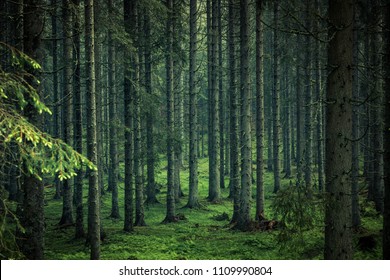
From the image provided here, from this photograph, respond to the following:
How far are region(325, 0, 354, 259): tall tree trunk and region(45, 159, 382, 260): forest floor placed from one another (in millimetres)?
696

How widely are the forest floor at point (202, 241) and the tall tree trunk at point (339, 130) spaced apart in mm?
696

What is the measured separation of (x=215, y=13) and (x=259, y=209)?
460 inches

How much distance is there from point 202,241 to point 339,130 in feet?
26.3

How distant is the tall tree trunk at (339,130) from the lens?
25.1 feet

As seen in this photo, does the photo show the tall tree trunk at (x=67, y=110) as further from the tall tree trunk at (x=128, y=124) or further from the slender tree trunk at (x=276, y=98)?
the slender tree trunk at (x=276, y=98)

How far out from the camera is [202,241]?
14.3 m

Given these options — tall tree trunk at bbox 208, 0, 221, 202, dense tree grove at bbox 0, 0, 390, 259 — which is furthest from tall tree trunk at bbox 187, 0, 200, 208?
tall tree trunk at bbox 208, 0, 221, 202

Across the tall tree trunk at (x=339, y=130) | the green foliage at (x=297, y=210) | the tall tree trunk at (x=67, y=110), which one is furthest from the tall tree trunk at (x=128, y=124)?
the tall tree trunk at (x=339, y=130)

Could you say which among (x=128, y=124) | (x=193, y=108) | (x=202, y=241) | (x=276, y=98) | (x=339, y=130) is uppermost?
(x=276, y=98)

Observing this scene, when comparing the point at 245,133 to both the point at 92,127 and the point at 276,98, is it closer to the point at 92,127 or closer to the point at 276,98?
the point at 276,98

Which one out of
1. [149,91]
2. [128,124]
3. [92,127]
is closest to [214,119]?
[149,91]

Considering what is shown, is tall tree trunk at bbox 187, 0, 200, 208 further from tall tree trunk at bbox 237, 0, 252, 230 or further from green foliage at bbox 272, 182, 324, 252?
green foliage at bbox 272, 182, 324, 252
